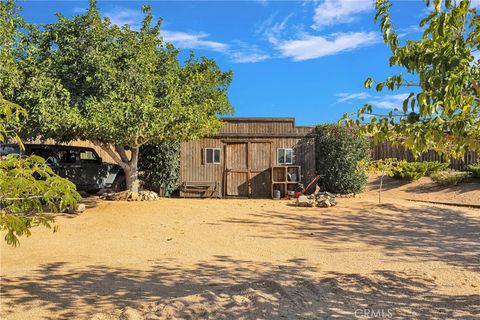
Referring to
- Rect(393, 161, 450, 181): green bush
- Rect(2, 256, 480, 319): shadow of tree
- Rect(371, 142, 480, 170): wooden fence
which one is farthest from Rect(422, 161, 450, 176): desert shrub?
Rect(2, 256, 480, 319): shadow of tree

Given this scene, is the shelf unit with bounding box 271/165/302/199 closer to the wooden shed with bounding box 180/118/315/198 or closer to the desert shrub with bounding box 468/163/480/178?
the wooden shed with bounding box 180/118/315/198

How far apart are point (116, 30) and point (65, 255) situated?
335 inches

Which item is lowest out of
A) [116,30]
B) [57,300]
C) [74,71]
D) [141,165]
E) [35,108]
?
[57,300]

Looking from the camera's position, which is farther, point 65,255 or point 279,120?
point 279,120

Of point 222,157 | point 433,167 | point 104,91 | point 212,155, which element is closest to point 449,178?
point 433,167

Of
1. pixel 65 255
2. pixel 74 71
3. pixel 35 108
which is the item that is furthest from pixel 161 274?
pixel 74 71

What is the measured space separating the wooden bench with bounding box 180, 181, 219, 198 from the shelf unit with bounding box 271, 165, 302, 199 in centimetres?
249

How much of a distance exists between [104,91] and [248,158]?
676cm

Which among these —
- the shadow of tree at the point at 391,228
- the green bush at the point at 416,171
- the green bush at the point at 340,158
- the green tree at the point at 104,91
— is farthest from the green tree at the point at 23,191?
the green bush at the point at 416,171

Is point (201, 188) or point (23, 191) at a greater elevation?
point (23, 191)

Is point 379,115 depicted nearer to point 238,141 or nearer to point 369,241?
point 369,241

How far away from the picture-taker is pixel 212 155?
1736 centimetres

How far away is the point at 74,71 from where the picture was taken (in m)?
13.0

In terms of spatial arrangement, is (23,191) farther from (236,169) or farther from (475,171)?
(475,171)
